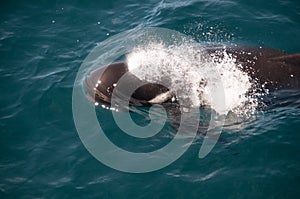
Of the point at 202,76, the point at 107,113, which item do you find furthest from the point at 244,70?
the point at 107,113

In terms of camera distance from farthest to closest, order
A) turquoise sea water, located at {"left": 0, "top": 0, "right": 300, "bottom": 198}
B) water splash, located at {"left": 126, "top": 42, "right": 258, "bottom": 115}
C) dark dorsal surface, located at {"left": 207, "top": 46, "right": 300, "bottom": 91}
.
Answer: water splash, located at {"left": 126, "top": 42, "right": 258, "bottom": 115}, dark dorsal surface, located at {"left": 207, "top": 46, "right": 300, "bottom": 91}, turquoise sea water, located at {"left": 0, "top": 0, "right": 300, "bottom": 198}

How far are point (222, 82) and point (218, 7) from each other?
4.54 meters

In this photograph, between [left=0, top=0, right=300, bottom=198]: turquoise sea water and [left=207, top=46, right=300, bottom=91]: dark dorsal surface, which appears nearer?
[left=0, top=0, right=300, bottom=198]: turquoise sea water

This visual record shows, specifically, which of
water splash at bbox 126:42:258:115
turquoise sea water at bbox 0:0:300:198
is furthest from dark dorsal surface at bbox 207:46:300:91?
turquoise sea water at bbox 0:0:300:198

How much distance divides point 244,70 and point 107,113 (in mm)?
3923

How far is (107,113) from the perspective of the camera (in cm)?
937

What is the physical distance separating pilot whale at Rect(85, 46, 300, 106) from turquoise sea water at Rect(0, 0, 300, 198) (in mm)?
420

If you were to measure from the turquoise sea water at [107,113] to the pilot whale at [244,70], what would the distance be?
42cm

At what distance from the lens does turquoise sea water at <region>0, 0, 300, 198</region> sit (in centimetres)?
761

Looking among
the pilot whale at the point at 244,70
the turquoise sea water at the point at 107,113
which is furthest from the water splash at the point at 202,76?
the turquoise sea water at the point at 107,113

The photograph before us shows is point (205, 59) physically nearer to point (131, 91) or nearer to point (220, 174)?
point (131, 91)

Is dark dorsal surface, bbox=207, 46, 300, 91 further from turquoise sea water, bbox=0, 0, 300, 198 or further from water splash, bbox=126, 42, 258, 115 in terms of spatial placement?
turquoise sea water, bbox=0, 0, 300, 198

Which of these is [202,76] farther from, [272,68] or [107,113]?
[107,113]

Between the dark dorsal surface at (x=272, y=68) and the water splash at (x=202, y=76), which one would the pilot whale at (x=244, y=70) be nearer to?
the dark dorsal surface at (x=272, y=68)
